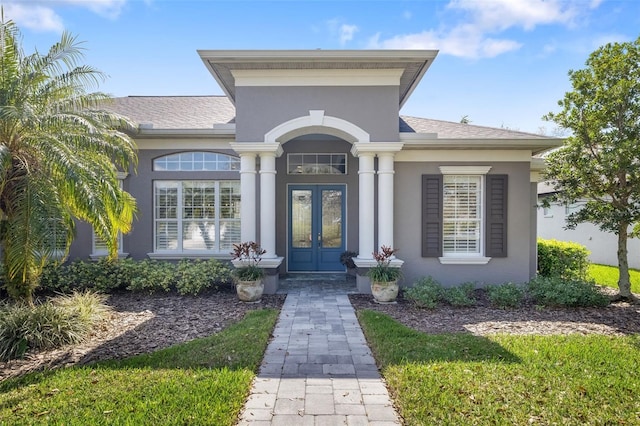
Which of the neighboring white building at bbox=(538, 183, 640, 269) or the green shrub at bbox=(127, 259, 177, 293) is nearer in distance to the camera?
the green shrub at bbox=(127, 259, 177, 293)

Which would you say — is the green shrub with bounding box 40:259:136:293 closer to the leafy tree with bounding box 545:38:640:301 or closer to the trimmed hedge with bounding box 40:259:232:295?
the trimmed hedge with bounding box 40:259:232:295

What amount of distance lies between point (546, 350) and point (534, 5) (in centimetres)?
712

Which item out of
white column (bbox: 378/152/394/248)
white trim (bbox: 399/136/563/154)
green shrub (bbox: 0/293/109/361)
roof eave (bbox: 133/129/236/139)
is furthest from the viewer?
roof eave (bbox: 133/129/236/139)

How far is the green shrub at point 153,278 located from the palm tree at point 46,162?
1.93 meters

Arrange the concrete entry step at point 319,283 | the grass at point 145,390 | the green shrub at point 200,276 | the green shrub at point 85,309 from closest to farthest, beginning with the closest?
1. the grass at point 145,390
2. the green shrub at point 85,309
3. the green shrub at point 200,276
4. the concrete entry step at point 319,283

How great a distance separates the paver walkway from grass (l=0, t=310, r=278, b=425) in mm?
226

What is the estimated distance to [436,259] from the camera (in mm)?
8297

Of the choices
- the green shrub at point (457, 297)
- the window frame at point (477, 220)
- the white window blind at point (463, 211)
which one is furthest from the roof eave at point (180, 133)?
the green shrub at point (457, 297)

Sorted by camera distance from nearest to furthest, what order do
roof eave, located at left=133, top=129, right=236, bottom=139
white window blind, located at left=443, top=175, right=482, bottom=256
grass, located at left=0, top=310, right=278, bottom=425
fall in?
grass, located at left=0, top=310, right=278, bottom=425 < roof eave, located at left=133, top=129, right=236, bottom=139 < white window blind, located at left=443, top=175, right=482, bottom=256

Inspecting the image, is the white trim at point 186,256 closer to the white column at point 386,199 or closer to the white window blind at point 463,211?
the white column at point 386,199

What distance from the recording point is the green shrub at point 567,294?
673 centimetres

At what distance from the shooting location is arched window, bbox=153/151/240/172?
891 cm

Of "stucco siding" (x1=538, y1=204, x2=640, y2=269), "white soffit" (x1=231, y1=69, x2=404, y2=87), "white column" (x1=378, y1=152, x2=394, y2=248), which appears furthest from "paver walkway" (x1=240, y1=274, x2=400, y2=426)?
"stucco siding" (x1=538, y1=204, x2=640, y2=269)

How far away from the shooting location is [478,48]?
907cm
